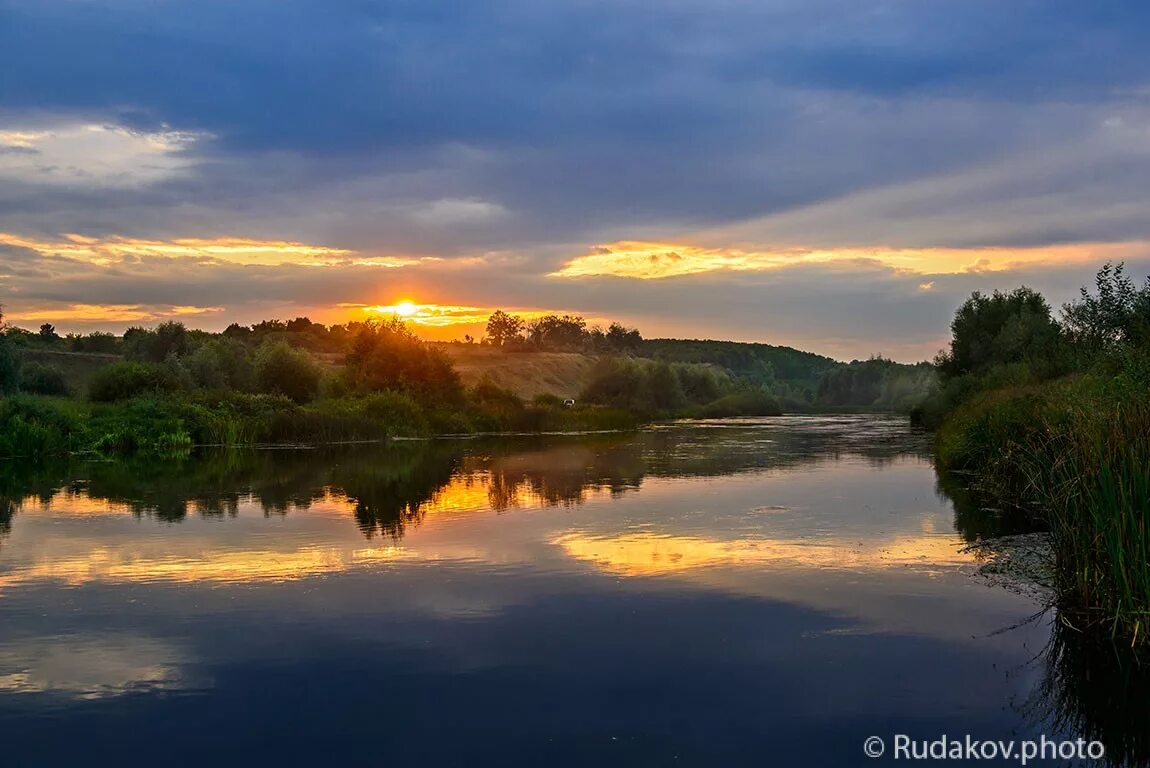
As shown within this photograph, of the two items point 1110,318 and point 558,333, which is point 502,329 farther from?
point 1110,318

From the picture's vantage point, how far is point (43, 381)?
53.1 m

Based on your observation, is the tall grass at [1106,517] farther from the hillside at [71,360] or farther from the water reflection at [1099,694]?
the hillside at [71,360]

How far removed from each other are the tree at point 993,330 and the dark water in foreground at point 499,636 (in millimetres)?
33925

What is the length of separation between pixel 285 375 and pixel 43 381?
1297cm

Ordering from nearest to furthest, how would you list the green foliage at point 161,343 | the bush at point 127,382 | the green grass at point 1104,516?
the green grass at point 1104,516 → the bush at point 127,382 → the green foliage at point 161,343

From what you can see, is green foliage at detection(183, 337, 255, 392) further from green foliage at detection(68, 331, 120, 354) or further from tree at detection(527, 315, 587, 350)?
tree at detection(527, 315, 587, 350)

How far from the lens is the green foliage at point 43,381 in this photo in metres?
51.8

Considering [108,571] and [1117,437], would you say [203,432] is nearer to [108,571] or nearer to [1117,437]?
[108,571]

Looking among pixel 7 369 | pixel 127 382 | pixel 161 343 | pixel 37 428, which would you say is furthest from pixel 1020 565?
pixel 161 343

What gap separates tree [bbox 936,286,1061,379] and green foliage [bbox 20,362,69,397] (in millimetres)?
50560

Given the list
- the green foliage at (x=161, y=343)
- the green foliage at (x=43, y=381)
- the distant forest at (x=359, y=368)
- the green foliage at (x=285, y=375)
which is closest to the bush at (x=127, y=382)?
the distant forest at (x=359, y=368)

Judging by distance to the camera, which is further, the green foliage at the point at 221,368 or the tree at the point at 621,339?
the tree at the point at 621,339

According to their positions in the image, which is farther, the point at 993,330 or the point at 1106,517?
the point at 993,330

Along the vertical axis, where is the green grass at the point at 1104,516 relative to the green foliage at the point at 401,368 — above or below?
below
